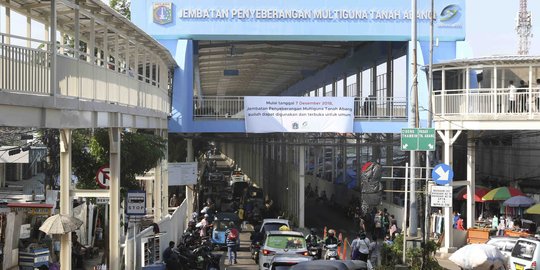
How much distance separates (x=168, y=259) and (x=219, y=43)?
58.2 ft

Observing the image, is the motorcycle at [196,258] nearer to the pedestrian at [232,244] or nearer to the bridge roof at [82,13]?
the pedestrian at [232,244]

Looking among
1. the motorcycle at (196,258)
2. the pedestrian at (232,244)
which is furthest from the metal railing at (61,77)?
the pedestrian at (232,244)

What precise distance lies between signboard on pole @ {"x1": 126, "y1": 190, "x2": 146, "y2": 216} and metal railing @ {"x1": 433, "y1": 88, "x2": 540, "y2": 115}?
44.8 ft

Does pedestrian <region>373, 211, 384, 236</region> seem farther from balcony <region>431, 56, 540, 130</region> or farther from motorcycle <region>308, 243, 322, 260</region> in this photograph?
motorcycle <region>308, 243, 322, 260</region>

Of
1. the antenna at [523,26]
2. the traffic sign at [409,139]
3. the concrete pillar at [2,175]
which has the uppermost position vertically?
the antenna at [523,26]

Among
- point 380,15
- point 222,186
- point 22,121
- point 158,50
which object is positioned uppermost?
point 380,15

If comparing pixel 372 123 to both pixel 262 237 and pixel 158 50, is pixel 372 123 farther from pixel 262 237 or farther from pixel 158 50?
pixel 158 50

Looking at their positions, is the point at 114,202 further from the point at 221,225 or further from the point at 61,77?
the point at 221,225

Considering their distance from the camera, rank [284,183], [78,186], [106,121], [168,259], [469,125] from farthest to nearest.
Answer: [284,183] < [469,125] < [78,186] < [168,259] < [106,121]

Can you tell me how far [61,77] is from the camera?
12.7 meters

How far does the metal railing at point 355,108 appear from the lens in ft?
103

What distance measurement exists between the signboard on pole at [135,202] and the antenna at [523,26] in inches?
2523

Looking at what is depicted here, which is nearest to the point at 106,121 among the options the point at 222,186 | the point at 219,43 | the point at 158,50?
the point at 158,50

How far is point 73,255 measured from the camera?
21.1 m
